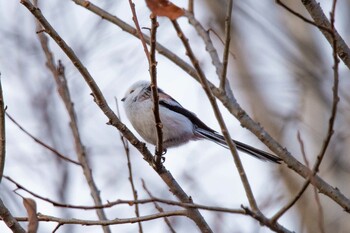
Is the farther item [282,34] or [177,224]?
[282,34]

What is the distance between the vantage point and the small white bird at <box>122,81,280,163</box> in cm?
340

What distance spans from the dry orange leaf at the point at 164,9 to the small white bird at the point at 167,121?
180 cm

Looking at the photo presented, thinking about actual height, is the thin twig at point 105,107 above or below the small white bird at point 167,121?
below

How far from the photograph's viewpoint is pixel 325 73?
484 cm

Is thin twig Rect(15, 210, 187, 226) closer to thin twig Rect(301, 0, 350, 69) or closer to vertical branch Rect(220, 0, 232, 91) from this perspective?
vertical branch Rect(220, 0, 232, 91)

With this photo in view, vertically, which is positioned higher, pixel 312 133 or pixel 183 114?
pixel 312 133

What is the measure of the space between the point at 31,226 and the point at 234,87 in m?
4.21

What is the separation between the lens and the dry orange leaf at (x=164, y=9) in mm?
1541

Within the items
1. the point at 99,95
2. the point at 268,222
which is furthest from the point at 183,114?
the point at 268,222

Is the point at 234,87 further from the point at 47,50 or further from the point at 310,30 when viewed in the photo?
the point at 47,50

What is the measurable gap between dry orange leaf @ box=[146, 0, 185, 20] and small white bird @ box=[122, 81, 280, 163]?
180cm

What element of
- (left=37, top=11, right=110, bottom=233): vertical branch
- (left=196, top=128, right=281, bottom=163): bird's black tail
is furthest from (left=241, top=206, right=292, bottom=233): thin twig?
(left=37, top=11, right=110, bottom=233): vertical branch

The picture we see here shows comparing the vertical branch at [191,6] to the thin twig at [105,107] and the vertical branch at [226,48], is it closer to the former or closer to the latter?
the vertical branch at [226,48]

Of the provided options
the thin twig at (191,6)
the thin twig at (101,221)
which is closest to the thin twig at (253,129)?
the thin twig at (191,6)
